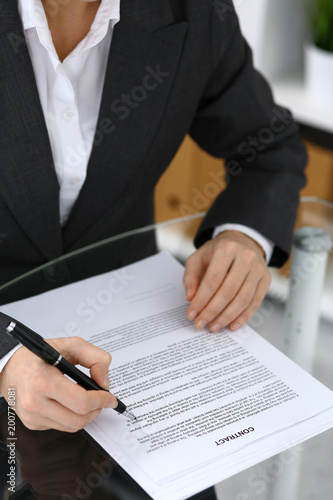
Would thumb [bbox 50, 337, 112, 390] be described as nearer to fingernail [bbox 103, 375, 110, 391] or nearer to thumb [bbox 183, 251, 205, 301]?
fingernail [bbox 103, 375, 110, 391]

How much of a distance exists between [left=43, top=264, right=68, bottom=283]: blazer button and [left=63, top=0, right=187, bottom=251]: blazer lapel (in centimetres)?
8

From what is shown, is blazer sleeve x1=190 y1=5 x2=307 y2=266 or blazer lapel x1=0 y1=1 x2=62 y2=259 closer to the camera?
blazer lapel x1=0 y1=1 x2=62 y2=259

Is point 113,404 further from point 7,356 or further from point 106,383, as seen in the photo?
point 7,356

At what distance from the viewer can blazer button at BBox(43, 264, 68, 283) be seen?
104 cm

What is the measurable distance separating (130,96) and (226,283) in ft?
1.13

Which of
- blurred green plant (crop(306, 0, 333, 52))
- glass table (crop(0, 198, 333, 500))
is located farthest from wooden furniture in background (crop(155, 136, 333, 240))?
glass table (crop(0, 198, 333, 500))

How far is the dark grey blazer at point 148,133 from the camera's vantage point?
97 cm

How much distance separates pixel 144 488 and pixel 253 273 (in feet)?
1.33

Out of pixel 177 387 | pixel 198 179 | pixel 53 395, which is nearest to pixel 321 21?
pixel 198 179

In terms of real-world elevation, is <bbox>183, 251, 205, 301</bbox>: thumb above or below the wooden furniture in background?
above

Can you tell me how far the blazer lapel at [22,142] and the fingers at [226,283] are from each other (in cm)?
25

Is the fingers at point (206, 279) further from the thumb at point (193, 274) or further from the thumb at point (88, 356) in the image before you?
the thumb at point (88, 356)

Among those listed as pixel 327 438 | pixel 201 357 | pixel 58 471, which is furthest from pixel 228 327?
pixel 58 471

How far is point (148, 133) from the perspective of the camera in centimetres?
111
